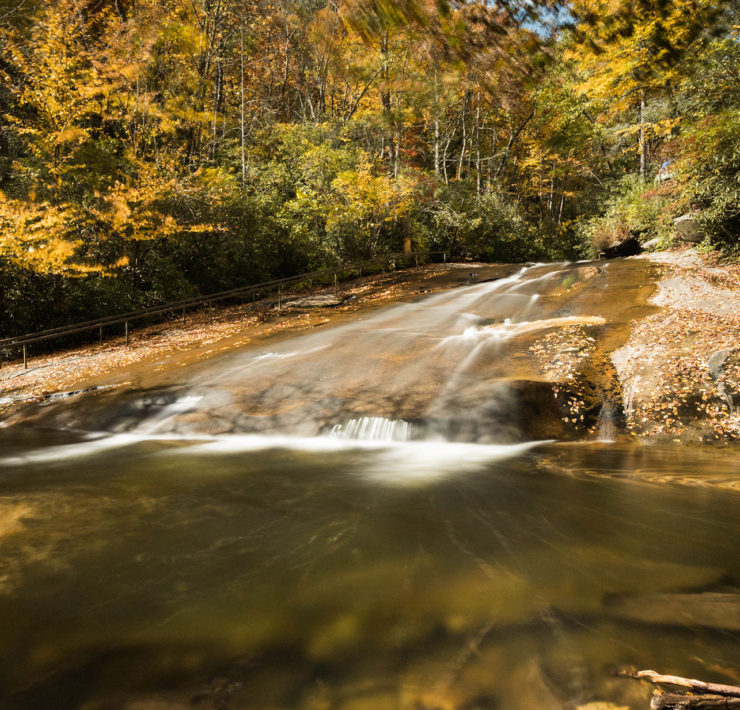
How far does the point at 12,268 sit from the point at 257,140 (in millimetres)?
14822

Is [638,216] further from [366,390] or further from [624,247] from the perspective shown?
[366,390]

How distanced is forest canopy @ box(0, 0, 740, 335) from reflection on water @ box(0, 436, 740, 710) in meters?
3.42

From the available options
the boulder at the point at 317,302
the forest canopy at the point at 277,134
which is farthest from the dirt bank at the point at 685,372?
the boulder at the point at 317,302

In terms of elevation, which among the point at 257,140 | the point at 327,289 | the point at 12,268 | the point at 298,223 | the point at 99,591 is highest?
the point at 257,140

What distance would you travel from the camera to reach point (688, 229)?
585 inches

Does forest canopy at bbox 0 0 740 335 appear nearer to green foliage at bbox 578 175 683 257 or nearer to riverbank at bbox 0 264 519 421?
green foliage at bbox 578 175 683 257

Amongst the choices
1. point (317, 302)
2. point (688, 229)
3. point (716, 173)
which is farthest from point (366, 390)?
point (688, 229)

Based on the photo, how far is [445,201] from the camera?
21.9m

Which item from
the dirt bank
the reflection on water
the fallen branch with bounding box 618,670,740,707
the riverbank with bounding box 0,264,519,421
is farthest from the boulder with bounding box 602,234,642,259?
the fallen branch with bounding box 618,670,740,707

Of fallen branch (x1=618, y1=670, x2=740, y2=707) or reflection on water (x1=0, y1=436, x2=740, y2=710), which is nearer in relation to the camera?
fallen branch (x1=618, y1=670, x2=740, y2=707)

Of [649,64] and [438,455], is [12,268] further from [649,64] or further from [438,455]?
[649,64]

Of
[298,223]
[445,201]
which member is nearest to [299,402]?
[298,223]

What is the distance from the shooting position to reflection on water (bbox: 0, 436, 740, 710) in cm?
197

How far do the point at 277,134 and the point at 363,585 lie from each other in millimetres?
23640
